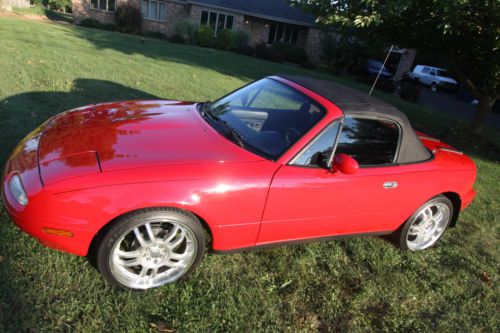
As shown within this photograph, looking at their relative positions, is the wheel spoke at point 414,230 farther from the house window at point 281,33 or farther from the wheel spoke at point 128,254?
the house window at point 281,33

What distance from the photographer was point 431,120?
1188 centimetres

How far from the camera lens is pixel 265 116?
3.45 meters

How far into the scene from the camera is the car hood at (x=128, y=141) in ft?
8.36

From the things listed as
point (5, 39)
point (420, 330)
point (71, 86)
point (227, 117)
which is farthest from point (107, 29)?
point (420, 330)

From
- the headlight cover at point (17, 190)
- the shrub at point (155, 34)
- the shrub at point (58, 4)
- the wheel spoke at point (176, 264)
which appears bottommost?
the shrub at point (58, 4)

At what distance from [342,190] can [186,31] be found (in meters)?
22.9

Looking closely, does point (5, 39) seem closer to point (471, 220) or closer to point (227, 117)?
point (227, 117)

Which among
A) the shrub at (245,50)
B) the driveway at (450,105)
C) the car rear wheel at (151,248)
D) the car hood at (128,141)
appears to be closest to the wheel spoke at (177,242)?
the car rear wheel at (151,248)

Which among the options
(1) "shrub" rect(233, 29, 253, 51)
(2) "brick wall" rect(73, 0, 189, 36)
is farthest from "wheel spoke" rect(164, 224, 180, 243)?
(2) "brick wall" rect(73, 0, 189, 36)

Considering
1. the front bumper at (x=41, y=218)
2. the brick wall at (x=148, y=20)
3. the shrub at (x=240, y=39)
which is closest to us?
the front bumper at (x=41, y=218)

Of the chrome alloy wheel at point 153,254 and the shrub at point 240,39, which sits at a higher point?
the chrome alloy wheel at point 153,254

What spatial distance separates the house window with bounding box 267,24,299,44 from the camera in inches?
1067

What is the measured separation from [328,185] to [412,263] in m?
1.45

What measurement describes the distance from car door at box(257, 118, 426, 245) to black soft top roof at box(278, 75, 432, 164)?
2.7 inches
